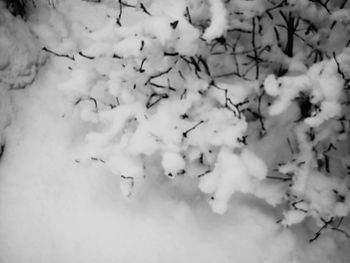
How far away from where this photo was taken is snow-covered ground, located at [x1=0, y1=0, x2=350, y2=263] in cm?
240

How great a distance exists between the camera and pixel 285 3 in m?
2.08

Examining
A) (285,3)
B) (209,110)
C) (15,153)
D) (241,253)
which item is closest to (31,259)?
(15,153)

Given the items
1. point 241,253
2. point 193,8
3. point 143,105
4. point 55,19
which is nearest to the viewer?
point 193,8

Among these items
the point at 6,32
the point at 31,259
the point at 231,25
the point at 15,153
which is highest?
the point at 231,25

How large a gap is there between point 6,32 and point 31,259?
1.76 meters

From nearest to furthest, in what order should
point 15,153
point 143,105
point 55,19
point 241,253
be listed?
1. point 143,105
2. point 241,253
3. point 15,153
4. point 55,19

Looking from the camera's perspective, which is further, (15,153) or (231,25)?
(15,153)

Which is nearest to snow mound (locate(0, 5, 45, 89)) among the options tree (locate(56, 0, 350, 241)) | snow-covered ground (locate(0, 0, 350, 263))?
snow-covered ground (locate(0, 0, 350, 263))

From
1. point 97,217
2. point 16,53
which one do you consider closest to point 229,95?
point 97,217

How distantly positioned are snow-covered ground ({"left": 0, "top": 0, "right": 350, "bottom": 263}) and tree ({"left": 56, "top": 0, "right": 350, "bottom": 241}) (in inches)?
10.3

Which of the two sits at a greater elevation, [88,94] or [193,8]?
[193,8]

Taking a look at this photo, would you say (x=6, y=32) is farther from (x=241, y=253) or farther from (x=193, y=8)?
(x=241, y=253)

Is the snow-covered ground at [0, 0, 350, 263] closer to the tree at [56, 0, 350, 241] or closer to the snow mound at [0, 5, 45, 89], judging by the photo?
the snow mound at [0, 5, 45, 89]

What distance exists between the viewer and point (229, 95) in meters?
2.10
